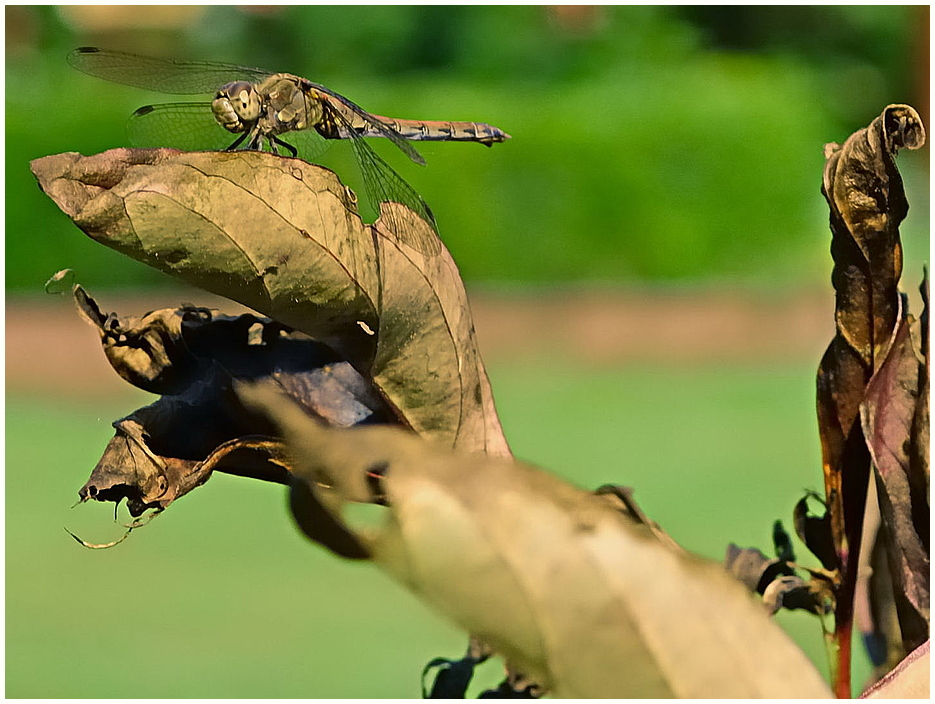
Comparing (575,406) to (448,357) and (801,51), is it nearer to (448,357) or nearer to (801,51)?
(801,51)

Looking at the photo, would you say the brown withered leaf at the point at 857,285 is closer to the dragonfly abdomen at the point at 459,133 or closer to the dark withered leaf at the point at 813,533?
the dark withered leaf at the point at 813,533

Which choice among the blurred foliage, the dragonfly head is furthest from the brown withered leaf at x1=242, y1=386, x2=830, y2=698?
the blurred foliage

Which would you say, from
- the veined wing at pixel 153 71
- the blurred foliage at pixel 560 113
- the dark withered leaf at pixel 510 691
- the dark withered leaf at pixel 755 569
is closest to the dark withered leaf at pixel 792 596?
the dark withered leaf at pixel 755 569

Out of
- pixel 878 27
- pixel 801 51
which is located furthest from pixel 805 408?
pixel 878 27

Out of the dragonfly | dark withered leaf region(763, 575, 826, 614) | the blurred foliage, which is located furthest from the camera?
the blurred foliage

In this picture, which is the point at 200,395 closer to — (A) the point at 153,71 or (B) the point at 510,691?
(B) the point at 510,691

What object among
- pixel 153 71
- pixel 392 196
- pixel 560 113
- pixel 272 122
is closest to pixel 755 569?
pixel 392 196

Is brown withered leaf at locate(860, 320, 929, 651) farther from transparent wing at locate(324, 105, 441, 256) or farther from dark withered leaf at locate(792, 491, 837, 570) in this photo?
transparent wing at locate(324, 105, 441, 256)
